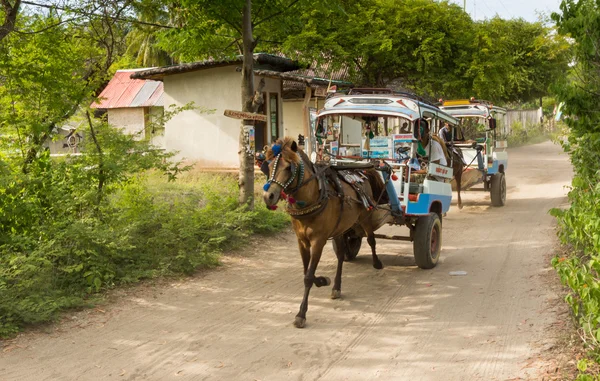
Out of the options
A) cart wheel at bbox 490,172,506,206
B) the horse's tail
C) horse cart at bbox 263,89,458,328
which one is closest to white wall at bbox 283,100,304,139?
cart wheel at bbox 490,172,506,206

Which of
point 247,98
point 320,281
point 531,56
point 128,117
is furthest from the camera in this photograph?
point 531,56

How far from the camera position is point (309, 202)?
6629mm

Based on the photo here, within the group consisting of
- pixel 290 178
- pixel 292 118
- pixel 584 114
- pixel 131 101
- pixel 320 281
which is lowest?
pixel 320 281

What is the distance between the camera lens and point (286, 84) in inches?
812

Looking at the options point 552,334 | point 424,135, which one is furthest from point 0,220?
point 552,334

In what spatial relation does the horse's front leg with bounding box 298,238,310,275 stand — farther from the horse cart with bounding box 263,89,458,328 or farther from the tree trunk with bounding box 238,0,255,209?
the tree trunk with bounding box 238,0,255,209

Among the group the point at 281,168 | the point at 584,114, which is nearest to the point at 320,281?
the point at 281,168

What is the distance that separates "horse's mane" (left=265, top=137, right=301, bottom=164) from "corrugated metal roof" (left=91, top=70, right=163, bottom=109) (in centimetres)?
2185

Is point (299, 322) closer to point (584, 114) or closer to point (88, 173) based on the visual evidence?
point (584, 114)

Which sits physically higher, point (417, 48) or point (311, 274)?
point (417, 48)

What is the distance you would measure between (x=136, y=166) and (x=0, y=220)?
2.02m

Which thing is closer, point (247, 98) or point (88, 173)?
point (88, 173)

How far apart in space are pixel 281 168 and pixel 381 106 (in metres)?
3.14

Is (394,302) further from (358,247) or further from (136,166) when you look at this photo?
(136,166)
